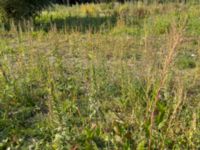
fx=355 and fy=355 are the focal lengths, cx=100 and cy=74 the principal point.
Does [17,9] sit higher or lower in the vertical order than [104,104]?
lower

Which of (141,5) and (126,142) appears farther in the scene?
(141,5)

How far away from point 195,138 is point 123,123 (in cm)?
61

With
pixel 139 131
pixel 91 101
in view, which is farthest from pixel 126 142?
pixel 91 101

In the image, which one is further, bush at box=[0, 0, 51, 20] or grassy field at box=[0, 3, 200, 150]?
bush at box=[0, 0, 51, 20]

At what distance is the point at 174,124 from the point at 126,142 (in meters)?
0.40

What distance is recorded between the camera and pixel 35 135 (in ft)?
10.7

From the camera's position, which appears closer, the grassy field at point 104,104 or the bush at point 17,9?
the grassy field at point 104,104

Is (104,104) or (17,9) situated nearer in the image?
(104,104)

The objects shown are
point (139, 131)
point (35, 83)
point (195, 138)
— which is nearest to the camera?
point (195, 138)

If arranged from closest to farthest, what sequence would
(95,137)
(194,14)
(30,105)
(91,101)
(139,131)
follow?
(139,131) → (95,137) → (91,101) → (30,105) → (194,14)

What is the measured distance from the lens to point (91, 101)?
11.0 feet

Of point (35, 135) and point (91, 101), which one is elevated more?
point (91, 101)

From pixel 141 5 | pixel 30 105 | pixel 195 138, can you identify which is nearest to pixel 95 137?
pixel 195 138

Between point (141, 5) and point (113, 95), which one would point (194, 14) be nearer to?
point (141, 5)
